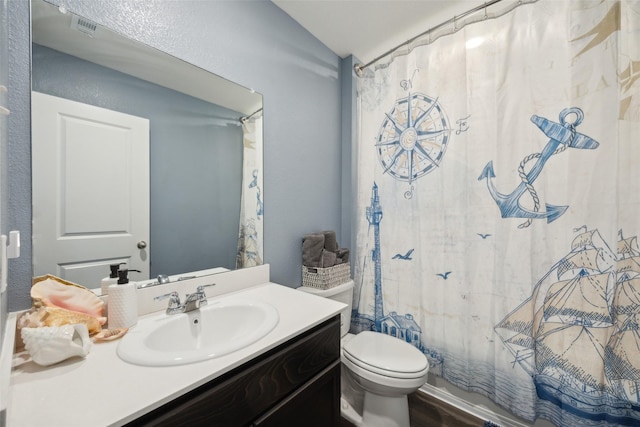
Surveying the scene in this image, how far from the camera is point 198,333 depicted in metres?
0.97

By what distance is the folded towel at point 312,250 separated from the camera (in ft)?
5.24

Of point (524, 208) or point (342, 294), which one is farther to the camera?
point (342, 294)

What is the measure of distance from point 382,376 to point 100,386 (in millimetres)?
1059

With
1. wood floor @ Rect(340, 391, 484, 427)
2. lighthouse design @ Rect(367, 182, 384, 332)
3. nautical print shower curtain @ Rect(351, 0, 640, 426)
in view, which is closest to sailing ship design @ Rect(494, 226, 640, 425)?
nautical print shower curtain @ Rect(351, 0, 640, 426)

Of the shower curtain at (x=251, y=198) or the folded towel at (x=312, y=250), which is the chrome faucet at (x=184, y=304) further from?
the folded towel at (x=312, y=250)

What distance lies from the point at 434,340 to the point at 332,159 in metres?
1.38

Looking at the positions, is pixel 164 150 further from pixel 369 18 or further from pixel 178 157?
pixel 369 18

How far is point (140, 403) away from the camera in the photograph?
0.51m

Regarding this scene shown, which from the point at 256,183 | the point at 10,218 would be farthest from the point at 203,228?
the point at 10,218

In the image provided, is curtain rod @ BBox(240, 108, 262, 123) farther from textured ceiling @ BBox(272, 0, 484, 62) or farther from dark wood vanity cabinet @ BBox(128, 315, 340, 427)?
dark wood vanity cabinet @ BBox(128, 315, 340, 427)

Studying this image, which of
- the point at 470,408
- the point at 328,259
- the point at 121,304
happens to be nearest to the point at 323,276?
the point at 328,259

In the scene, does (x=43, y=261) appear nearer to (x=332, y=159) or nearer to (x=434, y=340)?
(x=332, y=159)

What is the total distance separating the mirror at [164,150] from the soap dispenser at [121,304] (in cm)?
15

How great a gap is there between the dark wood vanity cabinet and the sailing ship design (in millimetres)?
966
